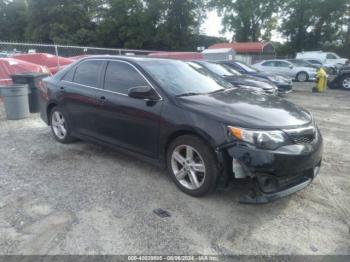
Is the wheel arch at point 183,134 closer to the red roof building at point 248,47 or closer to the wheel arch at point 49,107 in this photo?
the wheel arch at point 49,107

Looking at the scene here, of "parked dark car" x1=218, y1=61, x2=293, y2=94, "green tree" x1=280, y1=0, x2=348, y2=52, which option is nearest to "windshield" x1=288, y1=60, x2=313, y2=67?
"parked dark car" x1=218, y1=61, x2=293, y2=94

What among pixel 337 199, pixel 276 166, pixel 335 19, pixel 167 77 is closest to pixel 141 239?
pixel 276 166

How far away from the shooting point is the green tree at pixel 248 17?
4353 cm

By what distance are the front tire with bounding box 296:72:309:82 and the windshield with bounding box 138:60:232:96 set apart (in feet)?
55.1

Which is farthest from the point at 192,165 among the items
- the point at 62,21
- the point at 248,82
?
the point at 62,21

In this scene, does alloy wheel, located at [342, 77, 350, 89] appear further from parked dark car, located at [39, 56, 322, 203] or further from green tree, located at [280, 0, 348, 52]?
green tree, located at [280, 0, 348, 52]

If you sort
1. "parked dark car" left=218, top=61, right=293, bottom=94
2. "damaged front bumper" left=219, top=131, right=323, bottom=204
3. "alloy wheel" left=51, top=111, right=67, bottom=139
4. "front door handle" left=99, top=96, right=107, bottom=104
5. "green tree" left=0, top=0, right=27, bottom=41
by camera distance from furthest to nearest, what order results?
"green tree" left=0, top=0, right=27, bottom=41, "parked dark car" left=218, top=61, right=293, bottom=94, "alloy wheel" left=51, top=111, right=67, bottom=139, "front door handle" left=99, top=96, right=107, bottom=104, "damaged front bumper" left=219, top=131, right=323, bottom=204

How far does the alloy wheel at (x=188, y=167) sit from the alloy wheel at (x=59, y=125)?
2.66 metres

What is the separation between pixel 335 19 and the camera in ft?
127

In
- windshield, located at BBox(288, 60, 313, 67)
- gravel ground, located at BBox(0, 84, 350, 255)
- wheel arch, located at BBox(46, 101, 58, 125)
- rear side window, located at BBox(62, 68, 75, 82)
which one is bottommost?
gravel ground, located at BBox(0, 84, 350, 255)

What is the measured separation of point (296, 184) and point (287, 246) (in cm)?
74

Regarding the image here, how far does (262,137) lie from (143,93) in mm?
1547

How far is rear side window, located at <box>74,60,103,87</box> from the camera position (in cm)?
477

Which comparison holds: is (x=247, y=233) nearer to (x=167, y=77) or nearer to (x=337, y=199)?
(x=337, y=199)
